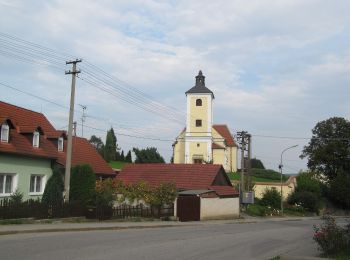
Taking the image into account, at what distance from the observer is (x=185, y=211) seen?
3412 centimetres

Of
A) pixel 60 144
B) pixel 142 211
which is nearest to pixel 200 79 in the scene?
pixel 60 144

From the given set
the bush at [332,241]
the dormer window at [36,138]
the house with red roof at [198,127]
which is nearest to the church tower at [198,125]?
the house with red roof at [198,127]

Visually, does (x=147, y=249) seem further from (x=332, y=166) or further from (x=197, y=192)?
(x=332, y=166)

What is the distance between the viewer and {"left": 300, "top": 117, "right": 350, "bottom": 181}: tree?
7469 cm

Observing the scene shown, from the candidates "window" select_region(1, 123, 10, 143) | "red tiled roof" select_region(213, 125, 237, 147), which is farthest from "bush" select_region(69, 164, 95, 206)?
"red tiled roof" select_region(213, 125, 237, 147)

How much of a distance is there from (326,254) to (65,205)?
16516mm

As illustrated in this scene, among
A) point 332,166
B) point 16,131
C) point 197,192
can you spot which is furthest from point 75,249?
point 332,166

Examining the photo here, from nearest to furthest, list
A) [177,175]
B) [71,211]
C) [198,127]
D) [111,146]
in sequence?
[71,211], [177,175], [198,127], [111,146]

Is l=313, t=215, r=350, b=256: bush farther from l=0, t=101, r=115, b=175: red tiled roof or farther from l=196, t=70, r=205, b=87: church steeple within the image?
l=196, t=70, r=205, b=87: church steeple

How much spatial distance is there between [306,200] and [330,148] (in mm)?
14459

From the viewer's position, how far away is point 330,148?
74.6 meters

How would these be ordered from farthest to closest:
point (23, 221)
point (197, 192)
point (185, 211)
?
point (197, 192)
point (185, 211)
point (23, 221)

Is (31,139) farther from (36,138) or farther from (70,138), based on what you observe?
(70,138)

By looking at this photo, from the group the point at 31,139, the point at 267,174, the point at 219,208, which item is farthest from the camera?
the point at 267,174
